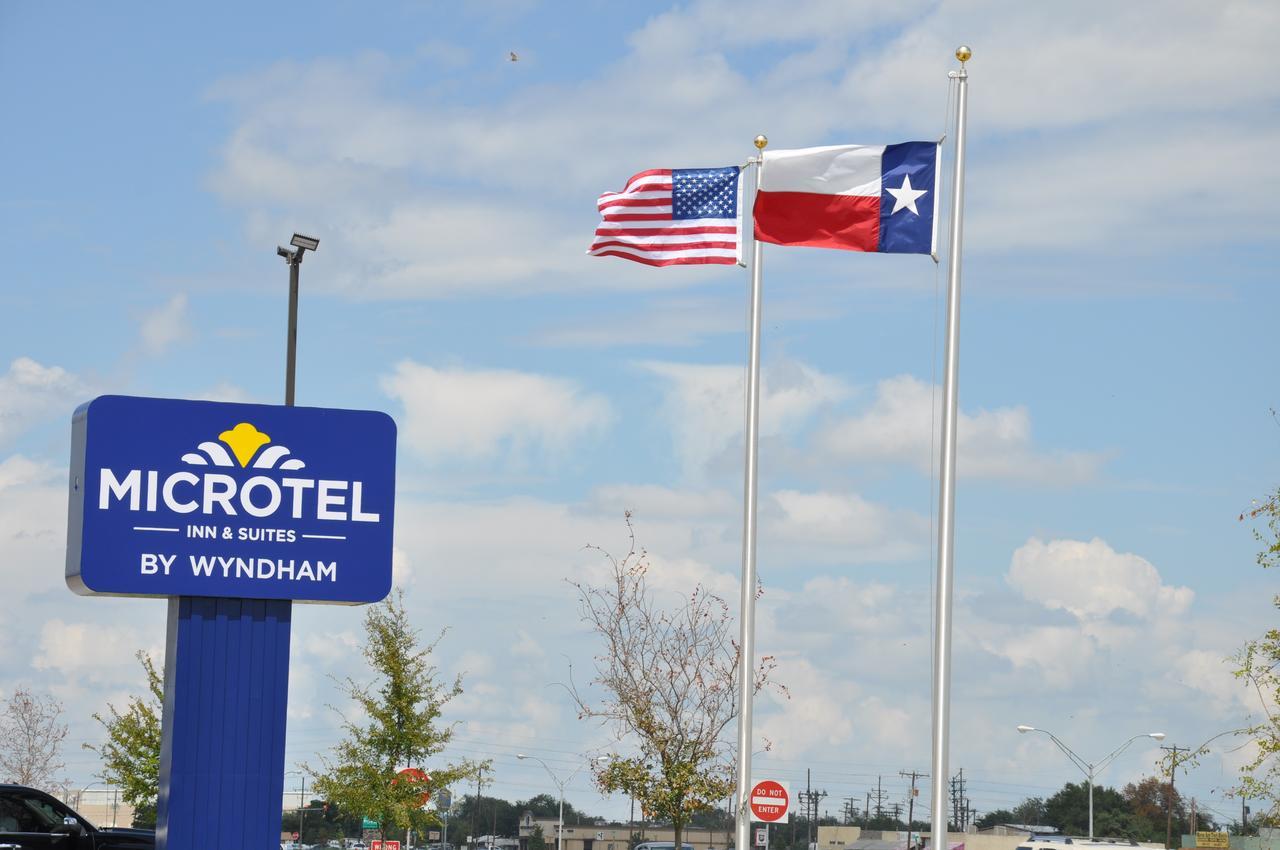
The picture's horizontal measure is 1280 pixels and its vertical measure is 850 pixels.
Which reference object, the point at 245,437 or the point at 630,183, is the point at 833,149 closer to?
the point at 630,183

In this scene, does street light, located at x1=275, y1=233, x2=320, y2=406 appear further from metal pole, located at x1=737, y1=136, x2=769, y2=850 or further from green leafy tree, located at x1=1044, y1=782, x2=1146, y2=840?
green leafy tree, located at x1=1044, y1=782, x2=1146, y2=840

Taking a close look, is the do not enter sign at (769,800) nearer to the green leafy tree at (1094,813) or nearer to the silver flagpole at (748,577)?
the silver flagpole at (748,577)

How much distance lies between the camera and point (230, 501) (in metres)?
14.6

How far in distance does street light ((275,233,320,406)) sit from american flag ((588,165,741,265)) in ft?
34.4

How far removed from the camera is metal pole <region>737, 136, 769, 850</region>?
815 inches

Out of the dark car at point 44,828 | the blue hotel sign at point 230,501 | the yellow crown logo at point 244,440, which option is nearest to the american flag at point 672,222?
the blue hotel sign at point 230,501

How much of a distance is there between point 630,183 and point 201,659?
887 centimetres

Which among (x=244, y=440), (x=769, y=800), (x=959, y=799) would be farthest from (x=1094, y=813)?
(x=244, y=440)

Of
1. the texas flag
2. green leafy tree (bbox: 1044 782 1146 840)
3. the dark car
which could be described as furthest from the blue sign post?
green leafy tree (bbox: 1044 782 1146 840)

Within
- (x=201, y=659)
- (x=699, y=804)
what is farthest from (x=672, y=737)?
(x=201, y=659)

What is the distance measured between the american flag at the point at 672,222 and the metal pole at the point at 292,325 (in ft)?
34.4

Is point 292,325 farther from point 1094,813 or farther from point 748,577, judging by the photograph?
point 1094,813

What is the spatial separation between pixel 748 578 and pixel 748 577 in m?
0.01

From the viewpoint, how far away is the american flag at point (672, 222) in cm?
2073
